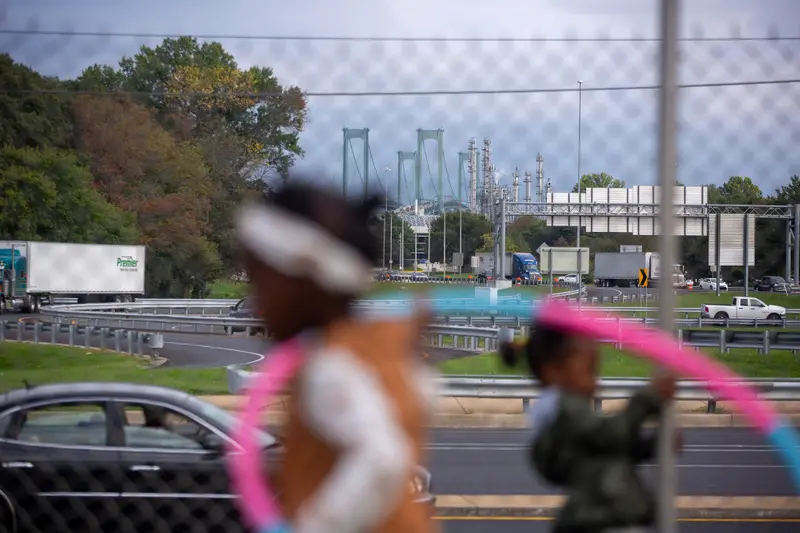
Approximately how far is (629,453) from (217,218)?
3.81m

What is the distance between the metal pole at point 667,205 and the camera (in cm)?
216

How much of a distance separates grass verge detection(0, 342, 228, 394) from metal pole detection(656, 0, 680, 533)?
13.5 ft

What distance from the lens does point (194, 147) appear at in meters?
6.31

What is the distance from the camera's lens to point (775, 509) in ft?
21.7

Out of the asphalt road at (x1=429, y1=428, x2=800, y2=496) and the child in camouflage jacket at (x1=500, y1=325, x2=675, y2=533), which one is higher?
the child in camouflage jacket at (x1=500, y1=325, x2=675, y2=533)

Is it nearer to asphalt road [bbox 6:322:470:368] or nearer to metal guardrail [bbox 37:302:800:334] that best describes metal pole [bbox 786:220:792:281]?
asphalt road [bbox 6:322:470:368]

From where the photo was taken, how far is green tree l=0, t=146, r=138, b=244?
4755mm

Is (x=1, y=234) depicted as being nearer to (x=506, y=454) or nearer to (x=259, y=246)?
(x=259, y=246)

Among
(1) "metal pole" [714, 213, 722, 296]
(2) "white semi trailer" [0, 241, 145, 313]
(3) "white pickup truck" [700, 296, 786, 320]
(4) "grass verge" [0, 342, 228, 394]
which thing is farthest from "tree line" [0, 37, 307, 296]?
(3) "white pickup truck" [700, 296, 786, 320]

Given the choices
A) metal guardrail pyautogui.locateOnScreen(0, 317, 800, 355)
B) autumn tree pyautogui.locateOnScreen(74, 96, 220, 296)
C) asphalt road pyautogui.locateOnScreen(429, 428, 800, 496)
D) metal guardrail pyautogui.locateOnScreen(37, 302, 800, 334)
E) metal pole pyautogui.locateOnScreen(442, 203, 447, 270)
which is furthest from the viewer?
metal guardrail pyautogui.locateOnScreen(37, 302, 800, 334)

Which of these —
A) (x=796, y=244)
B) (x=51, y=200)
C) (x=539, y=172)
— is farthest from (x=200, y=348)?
(x=539, y=172)

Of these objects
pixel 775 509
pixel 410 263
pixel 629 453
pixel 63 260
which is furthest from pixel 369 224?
pixel 63 260

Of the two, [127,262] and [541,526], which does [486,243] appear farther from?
[127,262]

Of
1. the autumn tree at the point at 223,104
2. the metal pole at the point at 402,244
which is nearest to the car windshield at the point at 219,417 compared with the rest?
the autumn tree at the point at 223,104
